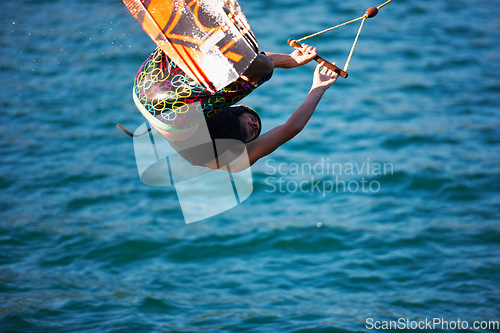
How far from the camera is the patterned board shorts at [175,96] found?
3.93m

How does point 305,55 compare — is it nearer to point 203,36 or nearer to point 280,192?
point 203,36

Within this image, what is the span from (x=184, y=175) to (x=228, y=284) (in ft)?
10.1

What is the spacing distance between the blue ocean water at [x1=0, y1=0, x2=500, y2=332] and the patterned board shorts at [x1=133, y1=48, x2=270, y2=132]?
482cm

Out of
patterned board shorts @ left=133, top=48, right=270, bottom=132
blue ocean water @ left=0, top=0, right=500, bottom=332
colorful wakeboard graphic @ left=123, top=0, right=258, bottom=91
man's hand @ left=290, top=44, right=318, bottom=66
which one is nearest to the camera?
colorful wakeboard graphic @ left=123, top=0, right=258, bottom=91

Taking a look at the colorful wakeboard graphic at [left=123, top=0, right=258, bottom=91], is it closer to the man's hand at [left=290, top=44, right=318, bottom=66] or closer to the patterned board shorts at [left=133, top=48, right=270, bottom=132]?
the patterned board shorts at [left=133, top=48, right=270, bottom=132]

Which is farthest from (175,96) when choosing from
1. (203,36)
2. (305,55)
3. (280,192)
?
(280,192)

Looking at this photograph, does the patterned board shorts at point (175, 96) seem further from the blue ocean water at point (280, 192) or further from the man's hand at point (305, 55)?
the blue ocean water at point (280, 192)

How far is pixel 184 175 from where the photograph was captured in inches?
260

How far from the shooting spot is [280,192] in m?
11.1

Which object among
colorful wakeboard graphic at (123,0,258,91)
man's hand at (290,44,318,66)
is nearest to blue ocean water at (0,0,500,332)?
man's hand at (290,44,318,66)

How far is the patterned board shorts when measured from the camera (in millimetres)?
3928

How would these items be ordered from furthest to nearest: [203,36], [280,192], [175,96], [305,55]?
[280,192]
[305,55]
[175,96]
[203,36]

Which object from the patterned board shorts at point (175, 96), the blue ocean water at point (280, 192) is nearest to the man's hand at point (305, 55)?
the patterned board shorts at point (175, 96)

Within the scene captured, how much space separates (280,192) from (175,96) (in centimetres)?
731
